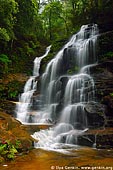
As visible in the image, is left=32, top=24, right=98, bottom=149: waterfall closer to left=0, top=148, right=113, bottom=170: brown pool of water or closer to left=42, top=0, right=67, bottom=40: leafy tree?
left=0, top=148, right=113, bottom=170: brown pool of water

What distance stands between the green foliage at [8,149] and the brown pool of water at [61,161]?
0.26 metres

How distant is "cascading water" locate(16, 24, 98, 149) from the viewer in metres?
12.9

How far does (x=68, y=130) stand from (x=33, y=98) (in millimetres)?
6239

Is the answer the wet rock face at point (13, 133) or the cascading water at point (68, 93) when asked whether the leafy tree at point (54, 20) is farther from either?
the wet rock face at point (13, 133)

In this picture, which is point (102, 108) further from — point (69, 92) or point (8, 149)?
point (8, 149)

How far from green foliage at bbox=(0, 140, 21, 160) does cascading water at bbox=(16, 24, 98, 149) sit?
6.39 ft

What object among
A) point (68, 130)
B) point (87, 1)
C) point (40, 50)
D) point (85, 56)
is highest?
point (87, 1)

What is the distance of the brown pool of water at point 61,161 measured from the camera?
787 centimetres

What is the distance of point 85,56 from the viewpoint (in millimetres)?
20984

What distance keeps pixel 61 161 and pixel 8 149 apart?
1.93 m

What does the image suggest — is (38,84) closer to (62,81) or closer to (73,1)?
(62,81)

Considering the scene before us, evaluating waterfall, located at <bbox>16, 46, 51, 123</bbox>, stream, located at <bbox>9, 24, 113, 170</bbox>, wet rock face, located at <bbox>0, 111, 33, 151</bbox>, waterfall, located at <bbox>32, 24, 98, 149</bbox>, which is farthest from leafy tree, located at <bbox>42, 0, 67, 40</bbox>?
wet rock face, located at <bbox>0, 111, 33, 151</bbox>

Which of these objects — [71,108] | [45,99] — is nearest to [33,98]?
[45,99]

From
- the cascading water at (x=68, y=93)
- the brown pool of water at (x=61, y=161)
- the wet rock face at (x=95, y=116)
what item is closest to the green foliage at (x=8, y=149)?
the brown pool of water at (x=61, y=161)
